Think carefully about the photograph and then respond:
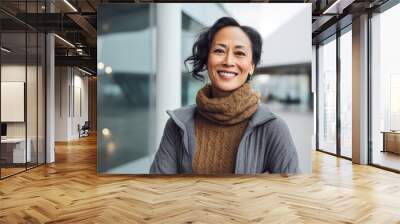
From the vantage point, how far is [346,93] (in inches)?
356

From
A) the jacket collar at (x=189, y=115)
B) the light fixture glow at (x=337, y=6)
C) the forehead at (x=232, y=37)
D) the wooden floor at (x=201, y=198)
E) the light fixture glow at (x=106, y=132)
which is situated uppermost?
the light fixture glow at (x=337, y=6)

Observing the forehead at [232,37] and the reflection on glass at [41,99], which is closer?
the forehead at [232,37]

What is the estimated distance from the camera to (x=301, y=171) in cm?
602

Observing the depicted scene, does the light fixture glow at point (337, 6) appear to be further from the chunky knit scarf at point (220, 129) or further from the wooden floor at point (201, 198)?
the wooden floor at point (201, 198)

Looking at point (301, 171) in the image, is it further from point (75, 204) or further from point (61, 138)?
point (61, 138)

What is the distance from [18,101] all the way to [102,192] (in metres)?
2.90

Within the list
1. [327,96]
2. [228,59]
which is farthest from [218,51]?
[327,96]

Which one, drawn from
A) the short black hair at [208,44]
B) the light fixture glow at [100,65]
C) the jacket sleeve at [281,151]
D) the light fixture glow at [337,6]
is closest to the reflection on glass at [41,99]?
the light fixture glow at [100,65]

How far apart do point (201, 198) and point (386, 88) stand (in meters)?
4.79

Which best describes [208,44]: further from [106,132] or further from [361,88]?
[361,88]

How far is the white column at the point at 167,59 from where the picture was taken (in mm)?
6051

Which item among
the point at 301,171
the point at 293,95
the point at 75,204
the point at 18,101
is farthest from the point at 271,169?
the point at 18,101

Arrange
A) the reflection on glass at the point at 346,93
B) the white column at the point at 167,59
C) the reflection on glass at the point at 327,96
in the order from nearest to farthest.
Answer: the white column at the point at 167,59
the reflection on glass at the point at 346,93
the reflection on glass at the point at 327,96

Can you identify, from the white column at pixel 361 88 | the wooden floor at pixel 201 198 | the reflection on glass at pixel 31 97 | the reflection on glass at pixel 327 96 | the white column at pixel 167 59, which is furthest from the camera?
the reflection on glass at pixel 327 96
